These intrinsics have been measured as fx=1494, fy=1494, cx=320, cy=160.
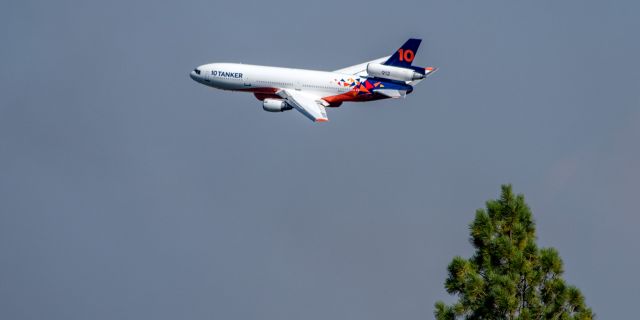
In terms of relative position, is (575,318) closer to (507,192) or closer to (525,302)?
(525,302)

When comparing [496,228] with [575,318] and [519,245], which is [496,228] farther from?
[575,318]

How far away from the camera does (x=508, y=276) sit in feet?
363

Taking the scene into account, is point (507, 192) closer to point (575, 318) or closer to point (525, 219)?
point (525, 219)

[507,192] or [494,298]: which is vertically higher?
[507,192]

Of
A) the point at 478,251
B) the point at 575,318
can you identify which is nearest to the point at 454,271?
the point at 478,251

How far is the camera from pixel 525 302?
110688 millimetres

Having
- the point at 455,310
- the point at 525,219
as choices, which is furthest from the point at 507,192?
the point at 455,310

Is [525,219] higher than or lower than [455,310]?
higher

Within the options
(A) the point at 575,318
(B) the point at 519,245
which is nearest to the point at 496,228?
(B) the point at 519,245

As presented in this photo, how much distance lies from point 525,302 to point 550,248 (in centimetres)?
443

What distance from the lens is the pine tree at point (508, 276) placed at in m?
110

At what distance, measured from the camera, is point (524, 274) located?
111 meters

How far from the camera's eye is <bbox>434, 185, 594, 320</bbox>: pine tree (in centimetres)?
11012

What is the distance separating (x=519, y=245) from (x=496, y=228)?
7.00ft
